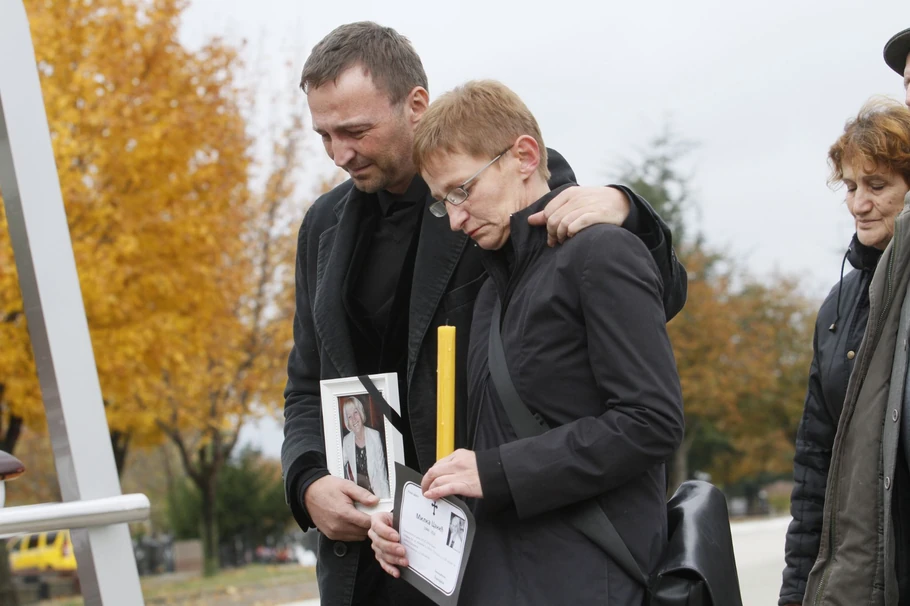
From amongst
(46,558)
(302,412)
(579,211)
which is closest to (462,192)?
(579,211)

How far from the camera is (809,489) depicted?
3076 millimetres

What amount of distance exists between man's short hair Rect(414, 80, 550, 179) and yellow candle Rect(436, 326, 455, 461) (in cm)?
37

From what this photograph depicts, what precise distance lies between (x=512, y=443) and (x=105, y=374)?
12887 mm

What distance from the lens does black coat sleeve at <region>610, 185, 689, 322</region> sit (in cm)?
233

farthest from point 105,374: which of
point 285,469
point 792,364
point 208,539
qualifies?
point 792,364

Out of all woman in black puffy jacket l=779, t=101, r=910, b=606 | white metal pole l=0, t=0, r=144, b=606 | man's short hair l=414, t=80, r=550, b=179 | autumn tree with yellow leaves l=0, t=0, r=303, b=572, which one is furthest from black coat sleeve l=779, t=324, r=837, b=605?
autumn tree with yellow leaves l=0, t=0, r=303, b=572

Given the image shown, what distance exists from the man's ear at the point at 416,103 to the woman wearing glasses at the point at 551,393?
60 centimetres

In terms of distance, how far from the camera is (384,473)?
255 cm

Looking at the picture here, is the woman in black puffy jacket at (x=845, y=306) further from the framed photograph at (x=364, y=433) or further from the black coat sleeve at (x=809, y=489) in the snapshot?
the framed photograph at (x=364, y=433)

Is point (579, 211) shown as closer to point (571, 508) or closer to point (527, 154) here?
point (527, 154)

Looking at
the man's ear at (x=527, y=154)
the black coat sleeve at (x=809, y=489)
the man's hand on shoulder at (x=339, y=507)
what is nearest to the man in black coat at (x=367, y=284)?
the man's hand on shoulder at (x=339, y=507)

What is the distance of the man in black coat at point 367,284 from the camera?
8.62 ft

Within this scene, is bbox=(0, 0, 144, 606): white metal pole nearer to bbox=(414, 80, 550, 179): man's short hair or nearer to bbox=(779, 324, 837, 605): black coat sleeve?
bbox=(414, 80, 550, 179): man's short hair

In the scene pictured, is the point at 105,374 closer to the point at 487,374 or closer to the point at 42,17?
the point at 42,17
